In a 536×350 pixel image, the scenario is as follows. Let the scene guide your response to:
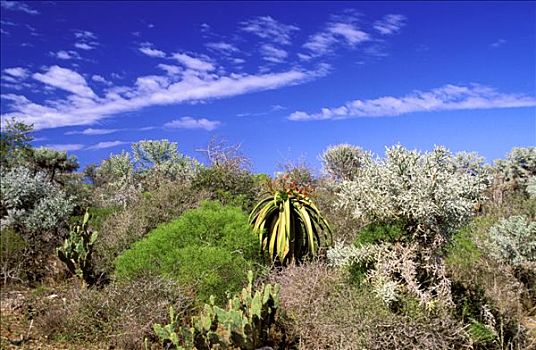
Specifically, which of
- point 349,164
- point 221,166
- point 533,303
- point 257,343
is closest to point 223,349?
point 257,343

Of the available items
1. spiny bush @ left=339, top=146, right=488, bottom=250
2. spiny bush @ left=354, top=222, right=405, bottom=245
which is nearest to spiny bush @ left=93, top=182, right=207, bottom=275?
spiny bush @ left=354, top=222, right=405, bottom=245

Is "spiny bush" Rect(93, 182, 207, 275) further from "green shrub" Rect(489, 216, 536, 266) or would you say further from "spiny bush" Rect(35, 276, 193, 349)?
"green shrub" Rect(489, 216, 536, 266)

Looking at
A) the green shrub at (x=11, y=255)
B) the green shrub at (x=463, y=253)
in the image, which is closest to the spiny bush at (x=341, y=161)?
the green shrub at (x=463, y=253)

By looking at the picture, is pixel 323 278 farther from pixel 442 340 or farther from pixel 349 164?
pixel 349 164

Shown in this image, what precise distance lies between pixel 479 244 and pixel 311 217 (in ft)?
10.3

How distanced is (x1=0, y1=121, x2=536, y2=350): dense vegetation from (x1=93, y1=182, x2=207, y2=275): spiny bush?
0.04 metres

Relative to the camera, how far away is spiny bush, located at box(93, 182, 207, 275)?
33.6ft

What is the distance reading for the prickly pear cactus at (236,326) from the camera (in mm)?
5652

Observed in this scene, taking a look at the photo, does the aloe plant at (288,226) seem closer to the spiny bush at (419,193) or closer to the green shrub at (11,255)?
the spiny bush at (419,193)

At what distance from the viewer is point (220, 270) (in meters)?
7.55

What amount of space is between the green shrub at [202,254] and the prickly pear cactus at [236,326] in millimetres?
1477

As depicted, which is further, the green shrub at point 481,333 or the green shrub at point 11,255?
the green shrub at point 11,255

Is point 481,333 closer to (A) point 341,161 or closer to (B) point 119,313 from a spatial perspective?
(B) point 119,313

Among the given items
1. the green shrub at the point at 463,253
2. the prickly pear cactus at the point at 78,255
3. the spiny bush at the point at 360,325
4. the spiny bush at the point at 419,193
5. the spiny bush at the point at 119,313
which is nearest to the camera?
the spiny bush at the point at 360,325
